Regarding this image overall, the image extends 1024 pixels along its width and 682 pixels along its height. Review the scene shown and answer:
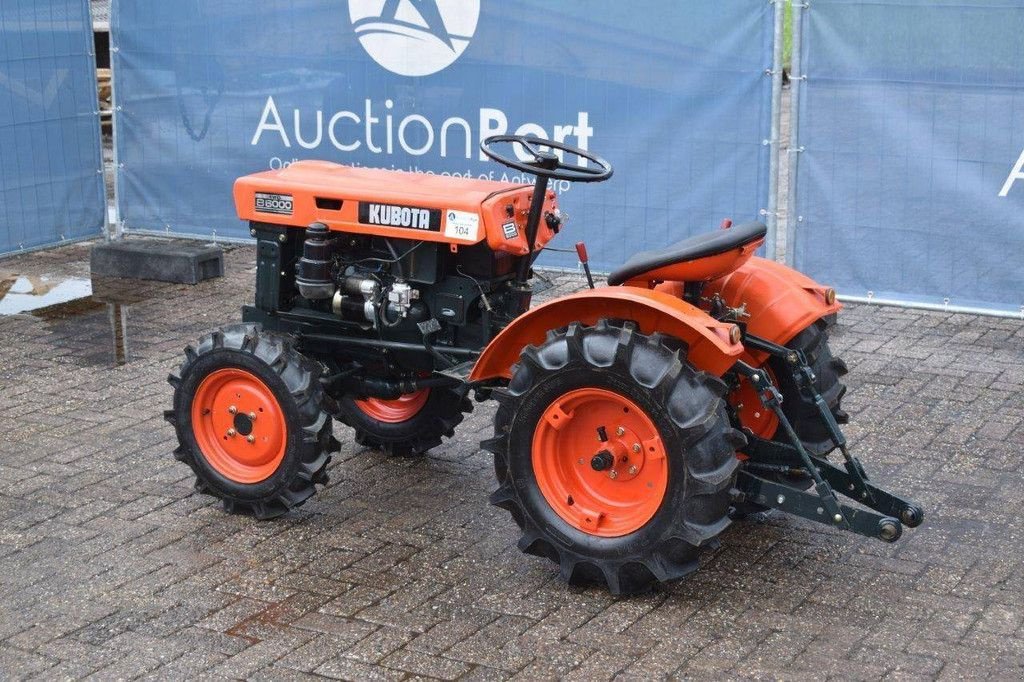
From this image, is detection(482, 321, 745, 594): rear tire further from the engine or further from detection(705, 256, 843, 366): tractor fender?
the engine

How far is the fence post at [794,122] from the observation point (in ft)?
26.5

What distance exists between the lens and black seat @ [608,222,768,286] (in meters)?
4.74

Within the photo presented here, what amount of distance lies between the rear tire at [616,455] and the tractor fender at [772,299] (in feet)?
1.78

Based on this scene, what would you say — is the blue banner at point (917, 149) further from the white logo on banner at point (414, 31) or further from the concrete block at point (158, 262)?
the concrete block at point (158, 262)

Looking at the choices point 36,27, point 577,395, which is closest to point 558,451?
point 577,395

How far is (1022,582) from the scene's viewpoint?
4816 millimetres

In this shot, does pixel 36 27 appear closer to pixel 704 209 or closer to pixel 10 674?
pixel 704 209

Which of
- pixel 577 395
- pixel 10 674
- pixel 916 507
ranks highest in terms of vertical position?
pixel 577 395

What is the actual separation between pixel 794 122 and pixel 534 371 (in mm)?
4045

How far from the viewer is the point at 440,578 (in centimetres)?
486

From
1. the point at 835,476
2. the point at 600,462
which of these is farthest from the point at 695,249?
the point at 835,476

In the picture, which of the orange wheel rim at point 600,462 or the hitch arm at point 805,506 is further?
the orange wheel rim at point 600,462

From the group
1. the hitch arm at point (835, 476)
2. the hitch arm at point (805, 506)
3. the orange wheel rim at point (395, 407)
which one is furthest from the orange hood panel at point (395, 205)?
the hitch arm at point (805, 506)

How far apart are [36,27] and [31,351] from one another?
312 centimetres
